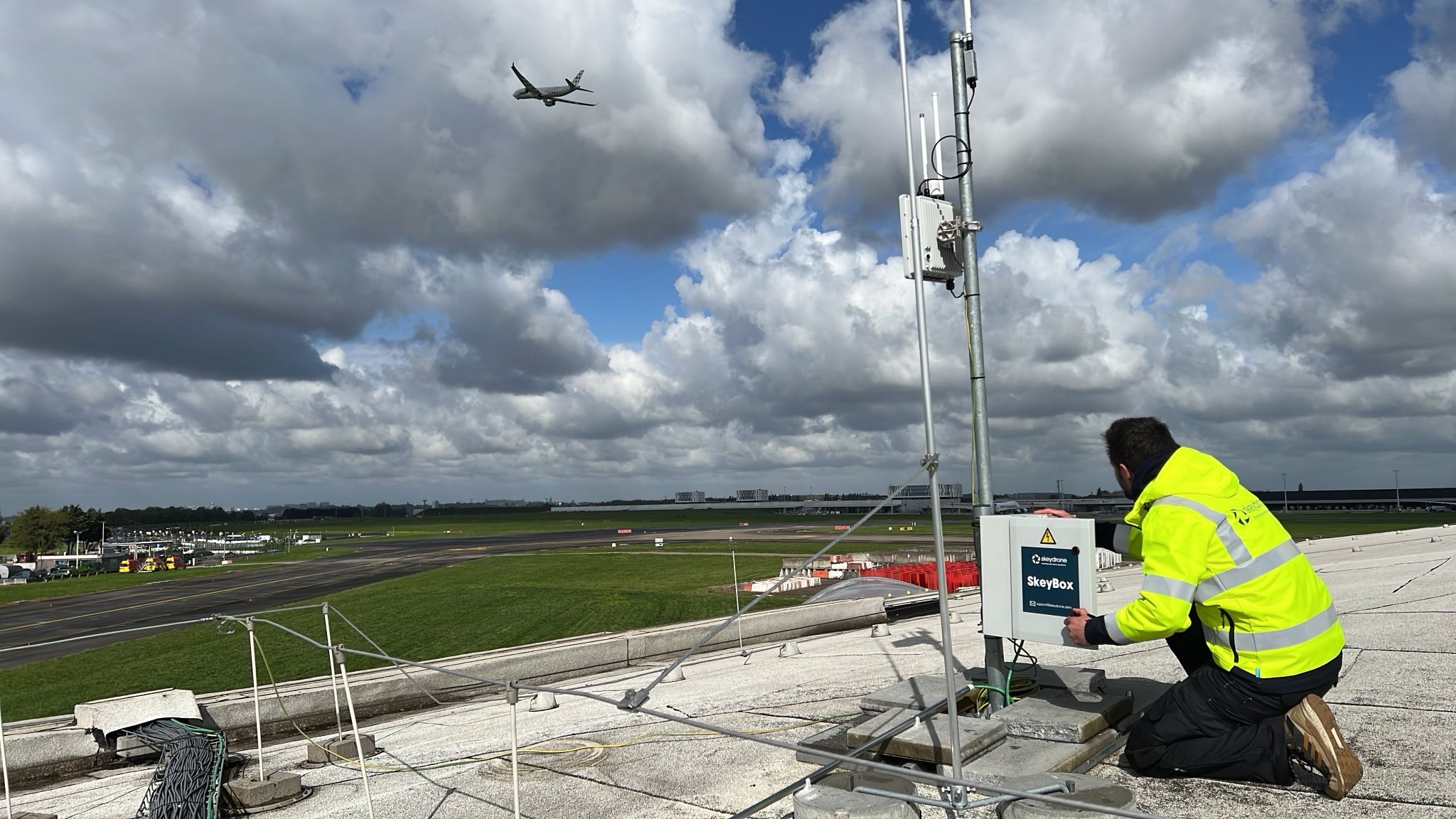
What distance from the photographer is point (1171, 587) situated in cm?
386

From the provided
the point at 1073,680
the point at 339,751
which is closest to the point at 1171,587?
the point at 1073,680

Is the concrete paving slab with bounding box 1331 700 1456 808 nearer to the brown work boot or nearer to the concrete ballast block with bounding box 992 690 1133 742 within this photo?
the brown work boot

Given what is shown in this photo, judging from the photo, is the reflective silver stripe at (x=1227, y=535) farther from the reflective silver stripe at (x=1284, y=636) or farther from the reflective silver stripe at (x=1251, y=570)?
the reflective silver stripe at (x=1284, y=636)

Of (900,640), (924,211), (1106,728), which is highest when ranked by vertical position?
(924,211)

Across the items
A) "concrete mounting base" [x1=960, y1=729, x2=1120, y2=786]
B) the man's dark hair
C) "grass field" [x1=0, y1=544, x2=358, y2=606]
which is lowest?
"grass field" [x1=0, y1=544, x2=358, y2=606]

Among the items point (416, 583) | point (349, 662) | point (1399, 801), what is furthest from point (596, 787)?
point (416, 583)

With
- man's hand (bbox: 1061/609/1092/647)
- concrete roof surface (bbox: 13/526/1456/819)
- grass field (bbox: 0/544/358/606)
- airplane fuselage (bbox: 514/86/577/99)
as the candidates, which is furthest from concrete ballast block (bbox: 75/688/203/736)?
grass field (bbox: 0/544/358/606)

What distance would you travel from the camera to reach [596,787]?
5.03 m

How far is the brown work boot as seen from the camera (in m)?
3.76

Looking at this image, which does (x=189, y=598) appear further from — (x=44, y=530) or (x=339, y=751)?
(x=44, y=530)

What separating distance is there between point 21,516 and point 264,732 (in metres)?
109

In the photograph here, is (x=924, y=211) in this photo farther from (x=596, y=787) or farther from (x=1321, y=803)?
(x=596, y=787)

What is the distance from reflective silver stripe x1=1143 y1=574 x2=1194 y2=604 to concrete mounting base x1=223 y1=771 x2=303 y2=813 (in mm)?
5526

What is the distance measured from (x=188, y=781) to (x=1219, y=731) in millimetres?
6036
